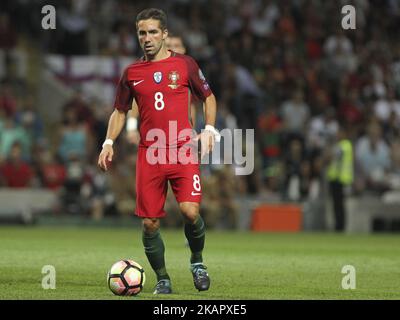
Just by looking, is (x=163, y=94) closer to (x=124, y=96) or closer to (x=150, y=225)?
(x=124, y=96)

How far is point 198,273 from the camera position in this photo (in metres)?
10.8

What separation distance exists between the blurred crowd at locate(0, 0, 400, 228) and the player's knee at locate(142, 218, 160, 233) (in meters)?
12.3

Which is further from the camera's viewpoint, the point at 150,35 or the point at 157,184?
the point at 157,184

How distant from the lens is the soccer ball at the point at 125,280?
10.2m

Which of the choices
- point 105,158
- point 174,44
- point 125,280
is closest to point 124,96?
point 105,158

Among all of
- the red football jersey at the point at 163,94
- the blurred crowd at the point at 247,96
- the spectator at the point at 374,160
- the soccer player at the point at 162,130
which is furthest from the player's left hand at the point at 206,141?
the spectator at the point at 374,160

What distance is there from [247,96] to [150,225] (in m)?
15.8

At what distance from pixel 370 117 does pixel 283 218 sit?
3.27 metres

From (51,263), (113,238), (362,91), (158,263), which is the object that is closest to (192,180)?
(158,263)

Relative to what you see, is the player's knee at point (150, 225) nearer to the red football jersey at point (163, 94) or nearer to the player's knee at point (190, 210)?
the player's knee at point (190, 210)

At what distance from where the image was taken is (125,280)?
1025 centimetres

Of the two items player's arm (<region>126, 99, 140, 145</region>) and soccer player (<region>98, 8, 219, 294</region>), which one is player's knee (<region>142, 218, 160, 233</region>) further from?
player's arm (<region>126, 99, 140, 145</region>)

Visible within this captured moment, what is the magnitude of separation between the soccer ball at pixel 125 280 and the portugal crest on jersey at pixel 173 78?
65.6 inches
